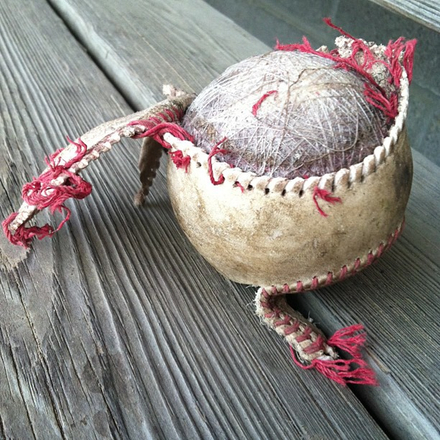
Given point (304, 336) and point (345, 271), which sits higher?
point (345, 271)

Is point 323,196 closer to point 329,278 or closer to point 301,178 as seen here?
point 301,178

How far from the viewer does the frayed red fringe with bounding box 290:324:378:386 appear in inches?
31.3

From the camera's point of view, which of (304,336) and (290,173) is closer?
(290,173)

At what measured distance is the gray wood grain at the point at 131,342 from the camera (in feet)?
2.35

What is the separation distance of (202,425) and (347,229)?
1.17ft

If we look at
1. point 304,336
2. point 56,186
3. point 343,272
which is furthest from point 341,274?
point 56,186

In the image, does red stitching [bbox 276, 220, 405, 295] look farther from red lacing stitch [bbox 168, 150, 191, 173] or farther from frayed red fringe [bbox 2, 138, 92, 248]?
frayed red fringe [bbox 2, 138, 92, 248]

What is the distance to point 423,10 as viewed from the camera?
0.98 metres

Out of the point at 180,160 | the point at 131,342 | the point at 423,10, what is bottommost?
the point at 131,342

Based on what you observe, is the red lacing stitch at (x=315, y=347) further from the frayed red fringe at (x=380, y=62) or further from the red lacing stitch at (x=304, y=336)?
the frayed red fringe at (x=380, y=62)

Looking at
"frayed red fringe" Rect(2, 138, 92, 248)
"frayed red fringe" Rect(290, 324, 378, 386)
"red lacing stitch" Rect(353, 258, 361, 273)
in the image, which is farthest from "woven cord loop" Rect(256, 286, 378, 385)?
"frayed red fringe" Rect(2, 138, 92, 248)

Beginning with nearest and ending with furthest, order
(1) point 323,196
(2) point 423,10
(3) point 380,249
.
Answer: (1) point 323,196 → (3) point 380,249 → (2) point 423,10

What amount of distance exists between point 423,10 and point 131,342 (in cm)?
83

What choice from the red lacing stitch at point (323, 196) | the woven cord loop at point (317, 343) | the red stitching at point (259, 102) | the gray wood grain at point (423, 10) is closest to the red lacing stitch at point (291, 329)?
the woven cord loop at point (317, 343)
